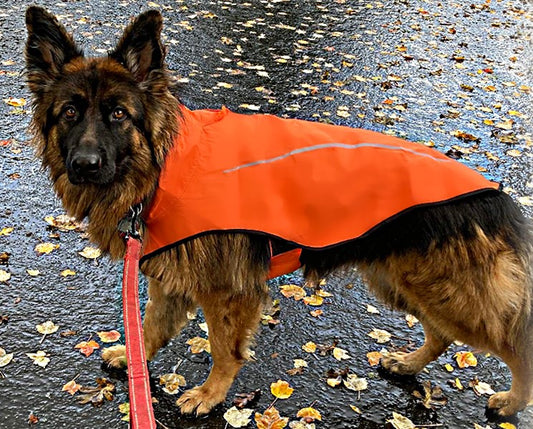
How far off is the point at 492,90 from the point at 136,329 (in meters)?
8.29

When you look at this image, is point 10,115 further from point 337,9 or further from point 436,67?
point 337,9

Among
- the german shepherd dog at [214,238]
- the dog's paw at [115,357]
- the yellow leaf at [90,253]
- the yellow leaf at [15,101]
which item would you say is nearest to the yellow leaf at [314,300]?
the german shepherd dog at [214,238]

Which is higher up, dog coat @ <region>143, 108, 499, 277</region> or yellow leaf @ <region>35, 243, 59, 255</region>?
dog coat @ <region>143, 108, 499, 277</region>

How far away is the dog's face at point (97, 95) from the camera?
292 centimetres

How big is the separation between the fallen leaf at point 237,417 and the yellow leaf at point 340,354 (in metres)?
0.87

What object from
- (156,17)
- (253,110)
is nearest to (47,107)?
(156,17)

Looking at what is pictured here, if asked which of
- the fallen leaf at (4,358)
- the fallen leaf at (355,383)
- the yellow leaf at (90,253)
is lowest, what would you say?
the fallen leaf at (355,383)

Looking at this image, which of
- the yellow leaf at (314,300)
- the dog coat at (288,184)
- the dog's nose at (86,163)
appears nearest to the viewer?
the dog's nose at (86,163)

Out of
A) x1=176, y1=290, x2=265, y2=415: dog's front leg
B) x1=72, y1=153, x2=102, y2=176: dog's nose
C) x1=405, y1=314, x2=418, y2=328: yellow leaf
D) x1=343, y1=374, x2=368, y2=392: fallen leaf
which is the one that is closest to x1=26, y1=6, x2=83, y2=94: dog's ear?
x1=72, y1=153, x2=102, y2=176: dog's nose

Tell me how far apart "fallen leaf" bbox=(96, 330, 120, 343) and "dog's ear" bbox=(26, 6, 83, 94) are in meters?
1.90

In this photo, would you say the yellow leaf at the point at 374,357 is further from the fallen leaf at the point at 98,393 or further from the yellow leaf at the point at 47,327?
the yellow leaf at the point at 47,327

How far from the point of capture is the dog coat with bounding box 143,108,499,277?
3049mm

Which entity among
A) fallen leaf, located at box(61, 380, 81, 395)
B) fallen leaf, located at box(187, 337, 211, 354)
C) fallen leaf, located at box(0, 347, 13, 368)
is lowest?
fallen leaf, located at box(187, 337, 211, 354)

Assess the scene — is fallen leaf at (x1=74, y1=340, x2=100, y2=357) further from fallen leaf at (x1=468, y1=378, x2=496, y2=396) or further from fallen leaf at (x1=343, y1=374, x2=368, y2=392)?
fallen leaf at (x1=468, y1=378, x2=496, y2=396)
